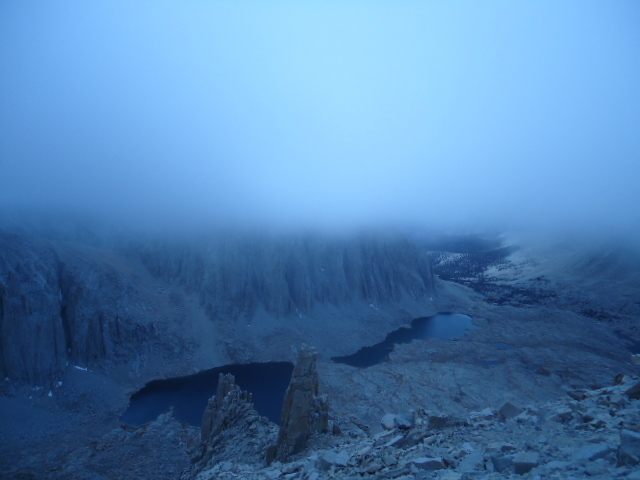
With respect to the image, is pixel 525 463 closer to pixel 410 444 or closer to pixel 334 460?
pixel 410 444

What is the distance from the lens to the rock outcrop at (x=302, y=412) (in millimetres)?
20047

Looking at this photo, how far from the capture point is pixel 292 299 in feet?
243

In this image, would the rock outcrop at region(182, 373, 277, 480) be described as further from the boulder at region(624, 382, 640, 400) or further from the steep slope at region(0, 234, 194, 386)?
the steep slope at region(0, 234, 194, 386)

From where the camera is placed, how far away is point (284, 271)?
252 ft

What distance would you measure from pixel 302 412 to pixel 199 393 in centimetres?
3077

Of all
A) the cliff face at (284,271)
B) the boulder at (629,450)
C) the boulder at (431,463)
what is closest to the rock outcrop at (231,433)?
the boulder at (431,463)

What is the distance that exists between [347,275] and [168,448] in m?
58.5

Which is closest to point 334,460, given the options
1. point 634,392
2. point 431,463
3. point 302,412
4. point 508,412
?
point 431,463

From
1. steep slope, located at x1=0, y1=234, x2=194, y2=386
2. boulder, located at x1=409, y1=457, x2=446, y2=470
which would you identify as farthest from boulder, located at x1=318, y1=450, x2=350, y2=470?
steep slope, located at x1=0, y1=234, x2=194, y2=386

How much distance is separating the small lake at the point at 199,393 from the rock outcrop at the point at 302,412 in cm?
2095

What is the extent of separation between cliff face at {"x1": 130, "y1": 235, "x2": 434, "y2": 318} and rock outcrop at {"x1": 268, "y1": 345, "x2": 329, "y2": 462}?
145ft

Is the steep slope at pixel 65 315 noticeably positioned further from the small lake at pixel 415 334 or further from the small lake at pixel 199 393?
the small lake at pixel 415 334

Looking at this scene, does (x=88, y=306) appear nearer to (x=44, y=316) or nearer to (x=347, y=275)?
(x=44, y=316)

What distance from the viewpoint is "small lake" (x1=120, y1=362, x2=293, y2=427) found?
4081cm
